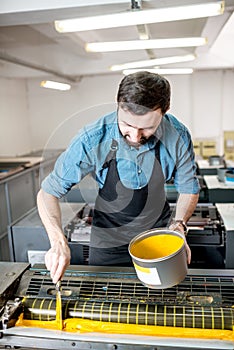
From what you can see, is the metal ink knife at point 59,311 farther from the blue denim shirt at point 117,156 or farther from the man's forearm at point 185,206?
the man's forearm at point 185,206

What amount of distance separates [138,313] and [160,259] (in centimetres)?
15

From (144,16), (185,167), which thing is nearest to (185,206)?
(185,167)

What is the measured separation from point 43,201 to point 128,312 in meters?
0.47

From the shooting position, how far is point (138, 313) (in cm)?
77

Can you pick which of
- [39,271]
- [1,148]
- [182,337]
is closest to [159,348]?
[182,337]

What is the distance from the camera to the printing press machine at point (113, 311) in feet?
2.35

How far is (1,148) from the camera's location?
16.1ft

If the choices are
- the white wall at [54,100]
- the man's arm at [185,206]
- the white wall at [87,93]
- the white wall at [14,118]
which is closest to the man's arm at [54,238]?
the man's arm at [185,206]

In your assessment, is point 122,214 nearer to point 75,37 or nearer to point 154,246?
point 154,246

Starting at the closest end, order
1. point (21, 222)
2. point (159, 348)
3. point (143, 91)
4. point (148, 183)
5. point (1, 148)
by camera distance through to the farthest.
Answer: point (159, 348) < point (143, 91) < point (148, 183) < point (21, 222) < point (1, 148)

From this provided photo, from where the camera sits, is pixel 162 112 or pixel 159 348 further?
pixel 162 112

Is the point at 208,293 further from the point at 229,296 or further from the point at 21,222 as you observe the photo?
the point at 21,222

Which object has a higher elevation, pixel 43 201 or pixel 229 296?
pixel 43 201

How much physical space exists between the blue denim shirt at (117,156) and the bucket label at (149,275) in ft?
1.35
